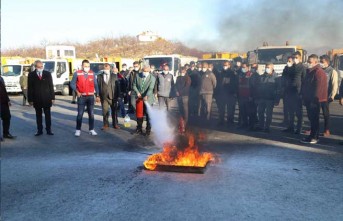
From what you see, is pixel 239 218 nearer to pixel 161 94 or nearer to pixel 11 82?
pixel 161 94

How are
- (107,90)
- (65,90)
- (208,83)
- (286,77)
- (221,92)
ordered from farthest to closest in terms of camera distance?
(65,90), (221,92), (208,83), (107,90), (286,77)

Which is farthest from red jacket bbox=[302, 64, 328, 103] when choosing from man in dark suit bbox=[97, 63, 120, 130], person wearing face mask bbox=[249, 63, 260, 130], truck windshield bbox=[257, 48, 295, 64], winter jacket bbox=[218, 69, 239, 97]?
truck windshield bbox=[257, 48, 295, 64]

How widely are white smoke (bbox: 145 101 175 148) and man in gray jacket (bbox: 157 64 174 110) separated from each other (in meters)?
0.38

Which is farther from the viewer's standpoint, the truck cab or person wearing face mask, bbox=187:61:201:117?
the truck cab

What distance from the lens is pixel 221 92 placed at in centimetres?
1030

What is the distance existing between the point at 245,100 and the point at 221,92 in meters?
1.09

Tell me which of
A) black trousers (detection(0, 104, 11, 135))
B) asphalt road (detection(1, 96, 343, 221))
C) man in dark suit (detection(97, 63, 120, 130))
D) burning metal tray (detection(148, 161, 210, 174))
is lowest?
asphalt road (detection(1, 96, 343, 221))

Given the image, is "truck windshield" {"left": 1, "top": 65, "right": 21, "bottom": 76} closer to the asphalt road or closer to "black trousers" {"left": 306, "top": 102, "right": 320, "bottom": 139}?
the asphalt road

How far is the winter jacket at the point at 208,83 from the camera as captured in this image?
32.4 feet

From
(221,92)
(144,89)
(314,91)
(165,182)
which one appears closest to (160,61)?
(221,92)

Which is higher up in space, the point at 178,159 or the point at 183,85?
the point at 183,85

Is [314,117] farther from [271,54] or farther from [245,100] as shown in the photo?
Result: [271,54]

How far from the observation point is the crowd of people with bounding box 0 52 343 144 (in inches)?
303

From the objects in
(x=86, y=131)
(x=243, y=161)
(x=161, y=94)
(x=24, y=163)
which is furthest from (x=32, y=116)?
(x=243, y=161)
